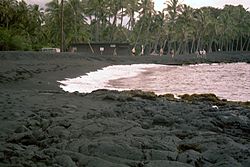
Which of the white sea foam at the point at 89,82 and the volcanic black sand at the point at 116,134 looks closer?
the volcanic black sand at the point at 116,134

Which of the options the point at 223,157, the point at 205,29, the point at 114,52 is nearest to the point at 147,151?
the point at 223,157

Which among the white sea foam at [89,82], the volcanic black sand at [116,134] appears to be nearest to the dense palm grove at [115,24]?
the white sea foam at [89,82]

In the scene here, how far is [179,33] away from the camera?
66375 millimetres

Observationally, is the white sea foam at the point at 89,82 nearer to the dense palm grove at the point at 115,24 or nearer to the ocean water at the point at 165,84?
the ocean water at the point at 165,84

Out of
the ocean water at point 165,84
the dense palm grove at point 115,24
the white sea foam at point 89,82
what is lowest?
the ocean water at point 165,84

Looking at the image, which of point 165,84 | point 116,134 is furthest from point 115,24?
point 116,134

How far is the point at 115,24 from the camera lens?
5722 cm

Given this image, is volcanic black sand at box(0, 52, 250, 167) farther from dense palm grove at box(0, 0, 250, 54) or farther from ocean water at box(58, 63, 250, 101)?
dense palm grove at box(0, 0, 250, 54)

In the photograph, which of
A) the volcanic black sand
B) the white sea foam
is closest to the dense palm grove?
the white sea foam

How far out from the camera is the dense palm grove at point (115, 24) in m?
34.1

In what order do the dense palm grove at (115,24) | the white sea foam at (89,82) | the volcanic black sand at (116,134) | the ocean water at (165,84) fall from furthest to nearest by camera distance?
1. the dense palm grove at (115,24)
2. the ocean water at (165,84)
3. the white sea foam at (89,82)
4. the volcanic black sand at (116,134)

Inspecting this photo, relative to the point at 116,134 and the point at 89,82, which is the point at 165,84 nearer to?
the point at 89,82

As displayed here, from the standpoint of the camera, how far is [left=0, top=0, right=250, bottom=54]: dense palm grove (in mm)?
34122

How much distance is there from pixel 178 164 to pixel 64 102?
15.6 ft
